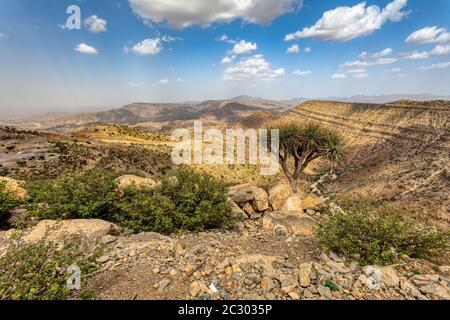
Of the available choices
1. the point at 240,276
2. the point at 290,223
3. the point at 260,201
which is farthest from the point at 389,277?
the point at 260,201

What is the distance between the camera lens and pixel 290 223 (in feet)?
34.1

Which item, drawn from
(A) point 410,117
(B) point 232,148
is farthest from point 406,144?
(B) point 232,148

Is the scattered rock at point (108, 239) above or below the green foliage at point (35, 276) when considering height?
below

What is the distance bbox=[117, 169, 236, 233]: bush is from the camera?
30.6ft

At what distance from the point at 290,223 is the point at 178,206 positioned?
459 cm

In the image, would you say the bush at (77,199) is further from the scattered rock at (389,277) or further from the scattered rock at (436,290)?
the scattered rock at (436,290)

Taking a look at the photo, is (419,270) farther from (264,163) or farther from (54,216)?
(264,163)

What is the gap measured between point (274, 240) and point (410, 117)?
54.4m

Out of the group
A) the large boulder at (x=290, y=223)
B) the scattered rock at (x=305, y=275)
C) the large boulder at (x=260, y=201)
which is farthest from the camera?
the large boulder at (x=260, y=201)

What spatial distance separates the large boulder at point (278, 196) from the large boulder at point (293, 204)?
20.2 inches

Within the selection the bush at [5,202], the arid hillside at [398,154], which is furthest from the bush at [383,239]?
the arid hillside at [398,154]

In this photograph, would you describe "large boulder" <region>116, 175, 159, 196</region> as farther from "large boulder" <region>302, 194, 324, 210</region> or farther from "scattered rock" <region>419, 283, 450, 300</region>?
"scattered rock" <region>419, 283, 450, 300</region>

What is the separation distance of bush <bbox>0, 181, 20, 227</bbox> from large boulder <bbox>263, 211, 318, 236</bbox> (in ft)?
34.0

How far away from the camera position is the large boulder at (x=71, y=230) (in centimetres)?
746
